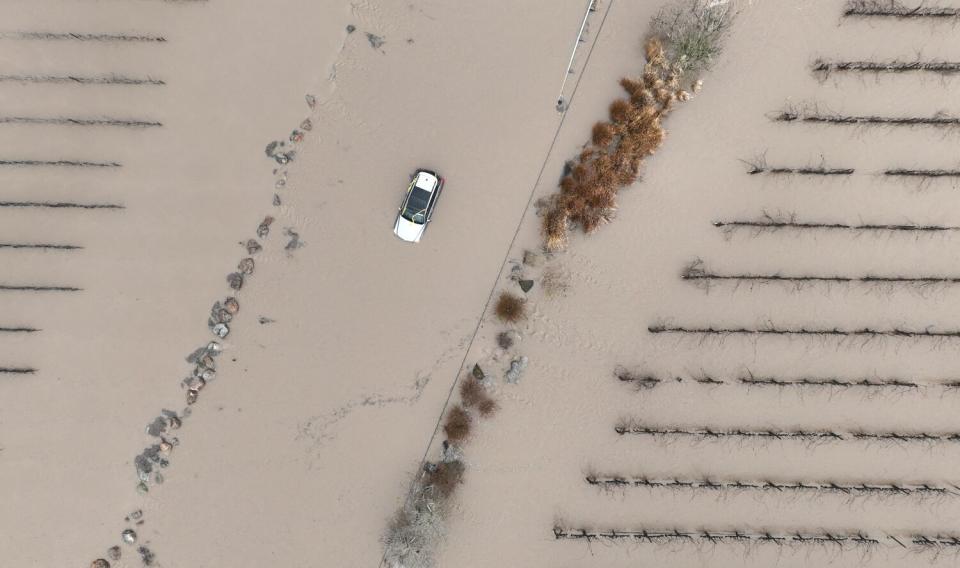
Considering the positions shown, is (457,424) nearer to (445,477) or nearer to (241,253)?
(445,477)

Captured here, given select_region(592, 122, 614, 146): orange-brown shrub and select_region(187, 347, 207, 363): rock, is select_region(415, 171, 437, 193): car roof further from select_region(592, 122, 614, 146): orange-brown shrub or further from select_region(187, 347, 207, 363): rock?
select_region(187, 347, 207, 363): rock

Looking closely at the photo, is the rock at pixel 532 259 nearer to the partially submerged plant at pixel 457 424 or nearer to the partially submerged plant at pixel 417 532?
the partially submerged plant at pixel 457 424

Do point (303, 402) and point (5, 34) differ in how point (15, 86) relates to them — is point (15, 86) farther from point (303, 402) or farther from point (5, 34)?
point (303, 402)

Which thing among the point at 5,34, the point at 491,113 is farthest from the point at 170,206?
the point at 491,113

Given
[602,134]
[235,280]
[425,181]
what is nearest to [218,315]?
[235,280]

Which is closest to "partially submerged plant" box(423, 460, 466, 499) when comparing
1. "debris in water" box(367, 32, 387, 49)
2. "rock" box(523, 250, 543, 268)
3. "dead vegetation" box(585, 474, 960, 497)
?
"dead vegetation" box(585, 474, 960, 497)

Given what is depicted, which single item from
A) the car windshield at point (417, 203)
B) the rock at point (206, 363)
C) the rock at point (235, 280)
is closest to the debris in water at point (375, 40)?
the car windshield at point (417, 203)
